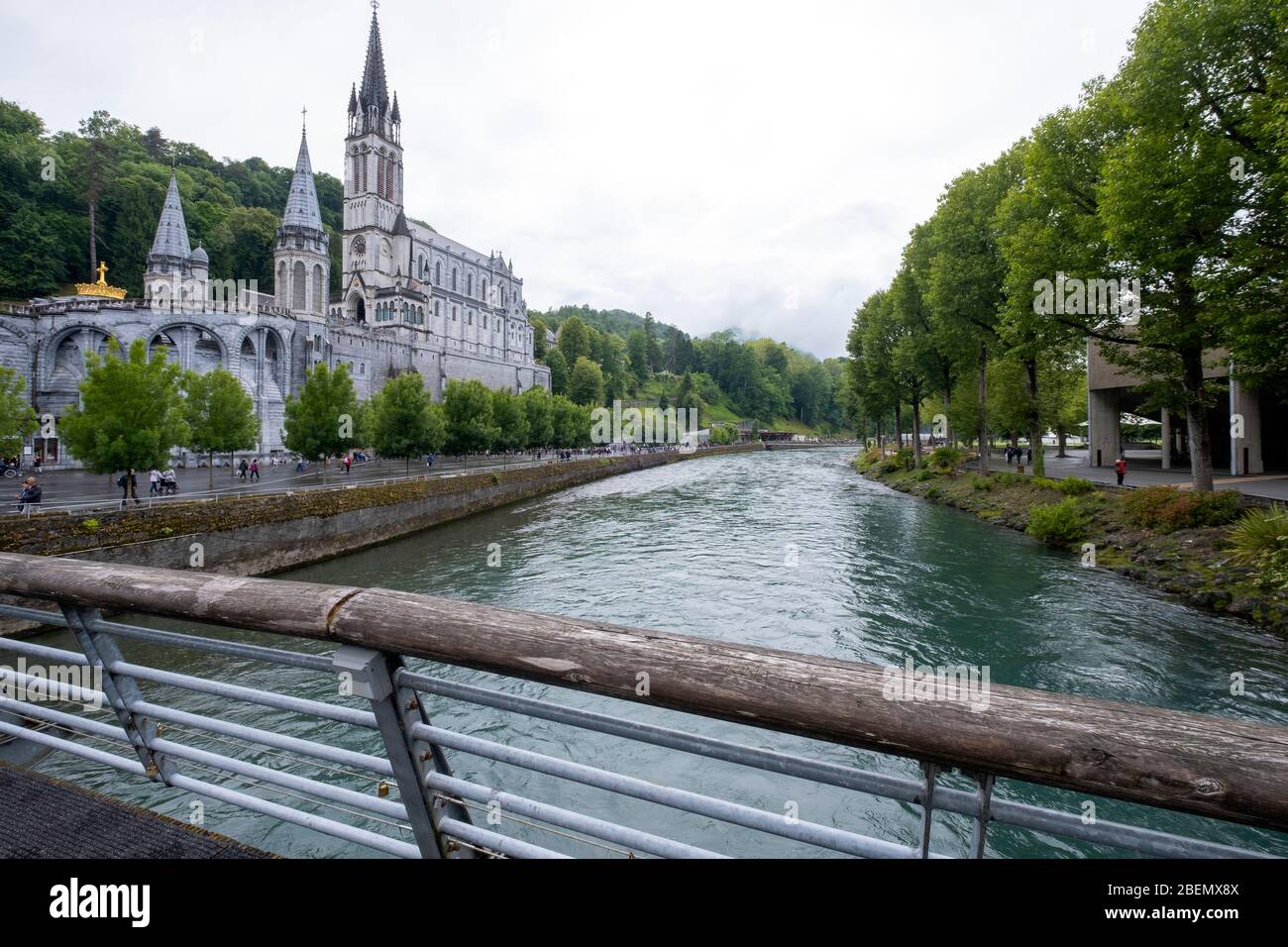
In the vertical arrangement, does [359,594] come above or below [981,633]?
above

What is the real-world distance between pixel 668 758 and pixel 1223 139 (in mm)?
21776

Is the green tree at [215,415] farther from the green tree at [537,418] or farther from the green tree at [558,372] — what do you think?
the green tree at [558,372]

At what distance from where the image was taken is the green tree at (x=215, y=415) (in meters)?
36.3

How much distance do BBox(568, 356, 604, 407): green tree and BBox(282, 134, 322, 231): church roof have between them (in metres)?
55.7

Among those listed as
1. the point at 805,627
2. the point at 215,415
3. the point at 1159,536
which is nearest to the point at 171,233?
the point at 215,415

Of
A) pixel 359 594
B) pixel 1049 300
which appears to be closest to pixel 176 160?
pixel 1049 300

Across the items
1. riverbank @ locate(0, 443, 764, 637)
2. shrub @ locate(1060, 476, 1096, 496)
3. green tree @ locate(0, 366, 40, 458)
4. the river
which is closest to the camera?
the river

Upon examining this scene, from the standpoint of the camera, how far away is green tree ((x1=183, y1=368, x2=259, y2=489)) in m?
36.3

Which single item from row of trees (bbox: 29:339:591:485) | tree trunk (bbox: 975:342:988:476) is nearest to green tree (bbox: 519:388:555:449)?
row of trees (bbox: 29:339:591:485)

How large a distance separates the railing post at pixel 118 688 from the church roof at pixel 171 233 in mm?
85373

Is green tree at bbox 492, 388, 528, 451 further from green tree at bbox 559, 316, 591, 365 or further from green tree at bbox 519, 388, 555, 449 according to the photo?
green tree at bbox 559, 316, 591, 365

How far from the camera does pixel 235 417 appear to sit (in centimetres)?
3722

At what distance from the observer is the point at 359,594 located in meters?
2.23
